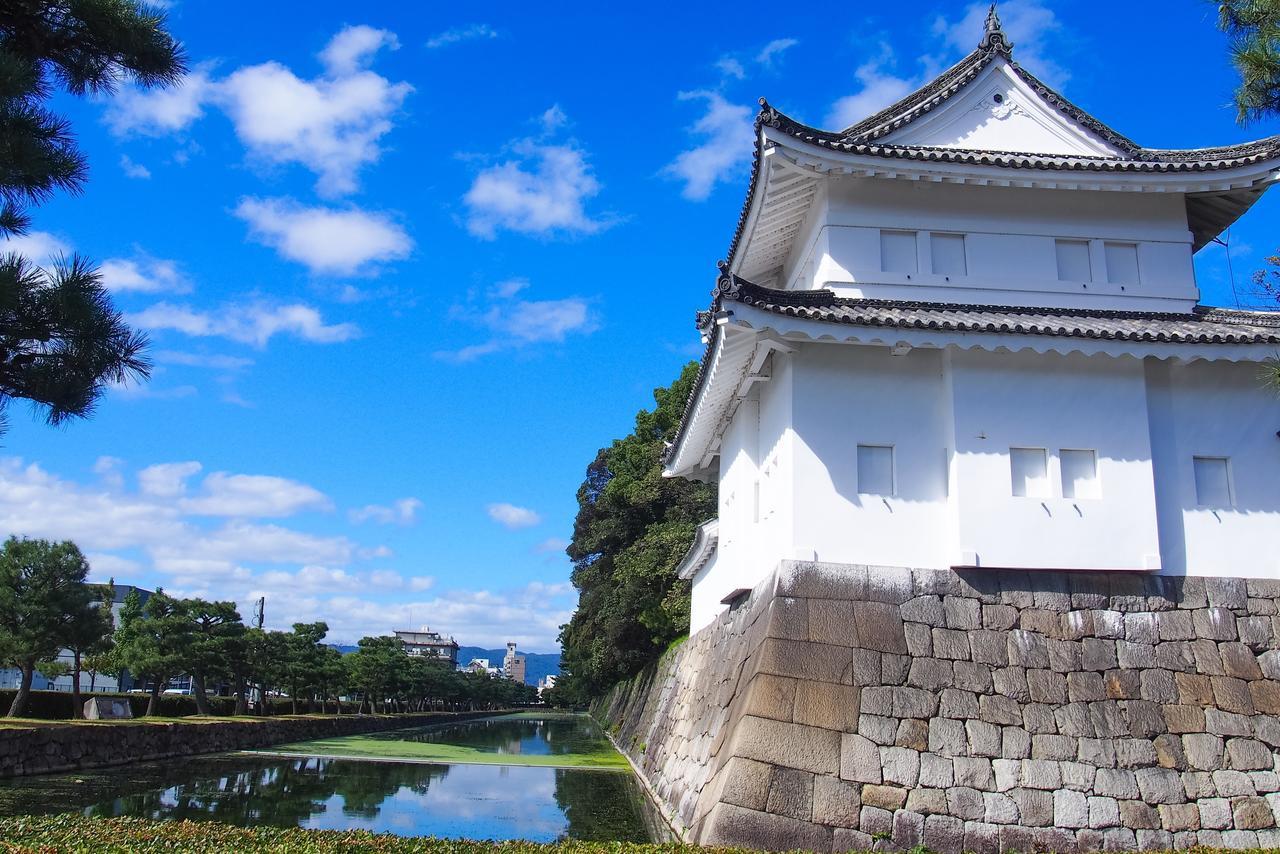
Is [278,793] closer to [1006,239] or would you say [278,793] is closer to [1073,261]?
[1006,239]

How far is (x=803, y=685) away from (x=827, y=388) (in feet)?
10.4

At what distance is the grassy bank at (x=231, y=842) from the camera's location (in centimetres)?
670

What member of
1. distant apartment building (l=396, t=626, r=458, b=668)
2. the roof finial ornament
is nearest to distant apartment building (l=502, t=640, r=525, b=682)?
distant apartment building (l=396, t=626, r=458, b=668)

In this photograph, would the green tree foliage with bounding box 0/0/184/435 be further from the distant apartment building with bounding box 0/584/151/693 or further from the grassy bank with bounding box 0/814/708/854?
the distant apartment building with bounding box 0/584/151/693

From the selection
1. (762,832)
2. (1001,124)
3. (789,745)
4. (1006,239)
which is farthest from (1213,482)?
(762,832)

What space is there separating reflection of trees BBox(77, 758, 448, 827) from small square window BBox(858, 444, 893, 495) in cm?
771

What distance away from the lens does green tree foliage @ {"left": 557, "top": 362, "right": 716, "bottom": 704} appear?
26203 millimetres

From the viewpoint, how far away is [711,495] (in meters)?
28.4

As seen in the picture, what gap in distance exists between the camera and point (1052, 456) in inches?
388

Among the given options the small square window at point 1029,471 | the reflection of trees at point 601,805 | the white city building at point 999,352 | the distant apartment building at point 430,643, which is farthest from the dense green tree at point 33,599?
the distant apartment building at point 430,643

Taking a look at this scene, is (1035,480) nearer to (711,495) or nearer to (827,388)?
(827,388)

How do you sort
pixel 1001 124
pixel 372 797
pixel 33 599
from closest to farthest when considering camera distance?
pixel 1001 124, pixel 372 797, pixel 33 599

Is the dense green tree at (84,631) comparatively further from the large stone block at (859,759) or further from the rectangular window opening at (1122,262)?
the rectangular window opening at (1122,262)

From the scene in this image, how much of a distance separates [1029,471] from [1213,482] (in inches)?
92.1
